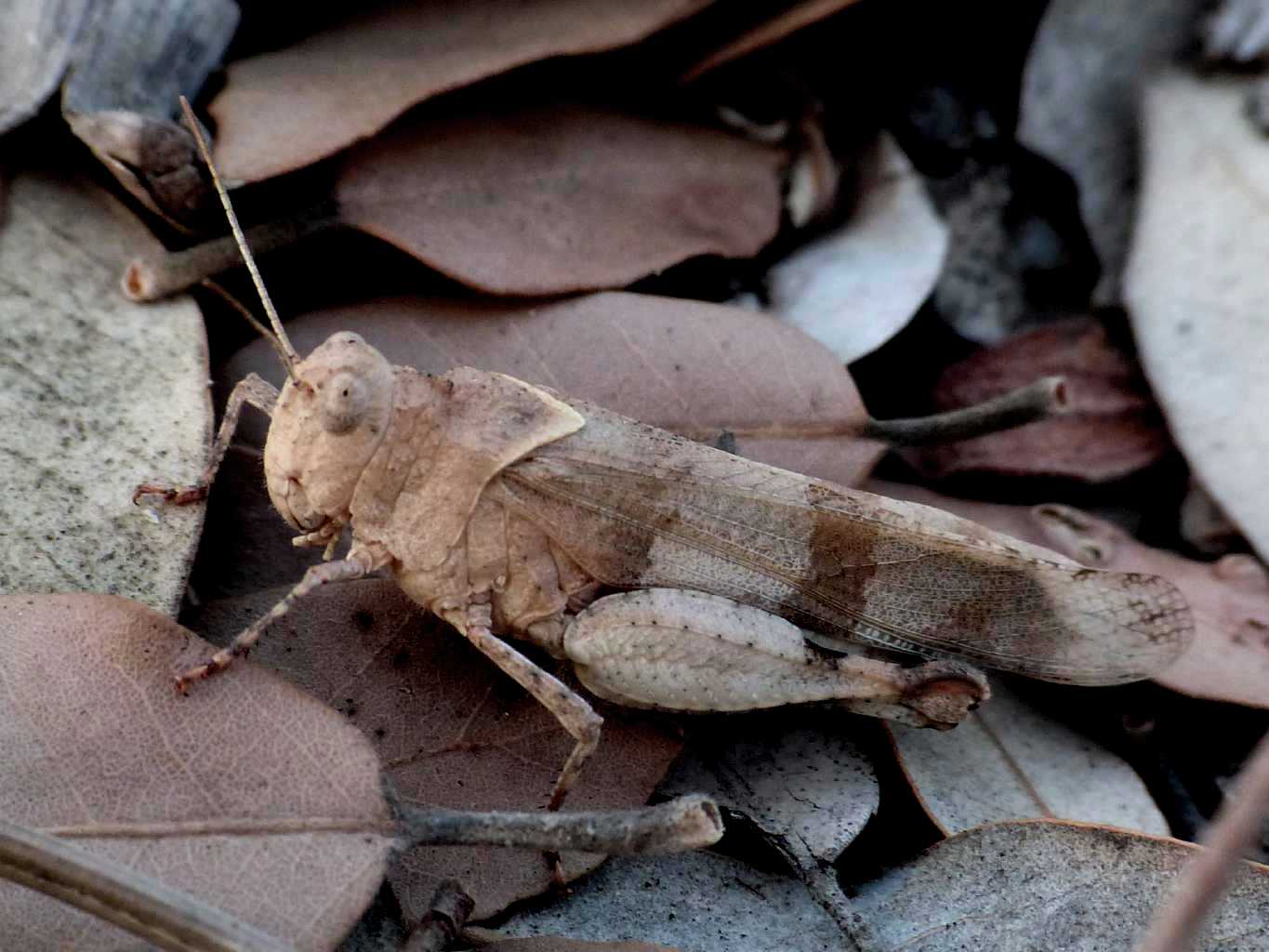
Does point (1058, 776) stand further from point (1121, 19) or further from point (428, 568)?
point (1121, 19)

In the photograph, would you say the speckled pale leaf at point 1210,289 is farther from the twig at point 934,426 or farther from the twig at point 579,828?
the twig at point 579,828

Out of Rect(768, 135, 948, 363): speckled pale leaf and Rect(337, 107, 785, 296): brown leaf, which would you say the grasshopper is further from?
Rect(768, 135, 948, 363): speckled pale leaf

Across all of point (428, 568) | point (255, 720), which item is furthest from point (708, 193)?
point (255, 720)

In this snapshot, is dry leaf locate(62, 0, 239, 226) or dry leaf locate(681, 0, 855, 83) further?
dry leaf locate(681, 0, 855, 83)

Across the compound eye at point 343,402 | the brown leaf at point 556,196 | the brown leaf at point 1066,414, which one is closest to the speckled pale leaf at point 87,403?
the compound eye at point 343,402

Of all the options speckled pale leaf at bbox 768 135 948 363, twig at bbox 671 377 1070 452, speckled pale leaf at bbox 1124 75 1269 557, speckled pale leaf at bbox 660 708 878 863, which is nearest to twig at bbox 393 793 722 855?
speckled pale leaf at bbox 660 708 878 863

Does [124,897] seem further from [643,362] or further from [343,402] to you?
[643,362]
